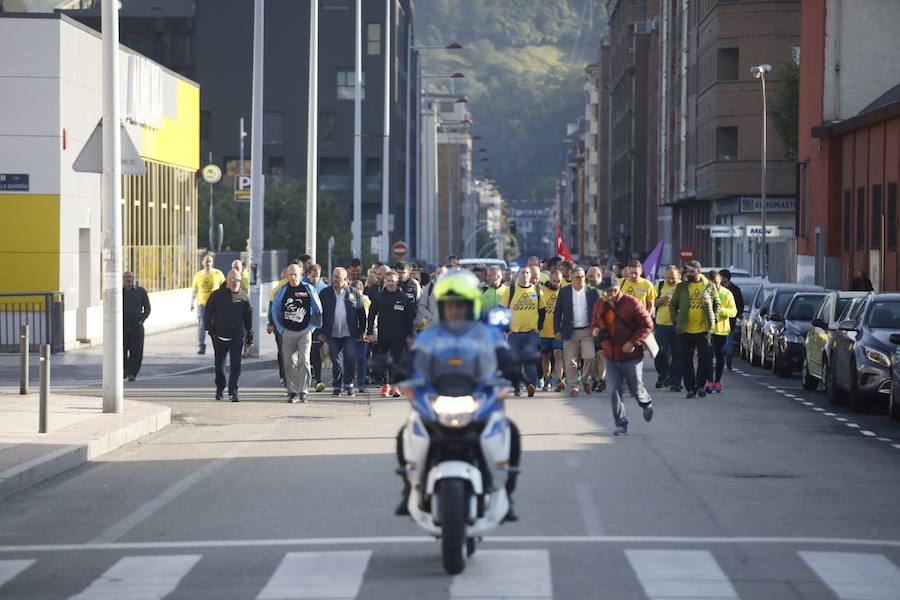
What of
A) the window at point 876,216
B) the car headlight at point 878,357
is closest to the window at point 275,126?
the window at point 876,216

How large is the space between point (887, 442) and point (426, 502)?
943 centimetres

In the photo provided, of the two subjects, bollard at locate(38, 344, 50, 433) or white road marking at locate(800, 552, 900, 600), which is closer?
white road marking at locate(800, 552, 900, 600)

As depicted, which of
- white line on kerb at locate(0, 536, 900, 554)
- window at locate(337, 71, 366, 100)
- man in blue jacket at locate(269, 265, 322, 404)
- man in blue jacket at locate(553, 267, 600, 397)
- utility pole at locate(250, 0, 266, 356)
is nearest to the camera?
white line on kerb at locate(0, 536, 900, 554)

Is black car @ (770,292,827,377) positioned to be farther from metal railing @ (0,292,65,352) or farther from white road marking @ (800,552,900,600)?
white road marking @ (800,552,900,600)

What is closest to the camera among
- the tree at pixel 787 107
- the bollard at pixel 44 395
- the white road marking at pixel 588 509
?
the white road marking at pixel 588 509

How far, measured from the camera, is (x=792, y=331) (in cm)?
3017

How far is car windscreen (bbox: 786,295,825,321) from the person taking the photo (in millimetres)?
30975

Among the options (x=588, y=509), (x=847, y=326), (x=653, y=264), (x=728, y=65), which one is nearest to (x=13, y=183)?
(x=653, y=264)

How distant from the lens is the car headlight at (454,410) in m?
9.76

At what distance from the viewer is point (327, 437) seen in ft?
59.2

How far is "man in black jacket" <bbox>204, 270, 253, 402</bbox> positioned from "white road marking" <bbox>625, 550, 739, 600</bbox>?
1314cm

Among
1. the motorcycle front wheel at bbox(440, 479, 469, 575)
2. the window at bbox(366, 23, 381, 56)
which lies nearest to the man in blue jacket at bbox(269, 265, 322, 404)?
the motorcycle front wheel at bbox(440, 479, 469, 575)

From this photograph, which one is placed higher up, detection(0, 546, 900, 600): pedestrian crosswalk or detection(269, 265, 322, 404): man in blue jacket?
detection(269, 265, 322, 404): man in blue jacket

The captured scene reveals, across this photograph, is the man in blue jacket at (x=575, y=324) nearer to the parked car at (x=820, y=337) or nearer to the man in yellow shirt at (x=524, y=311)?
the man in yellow shirt at (x=524, y=311)
